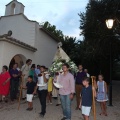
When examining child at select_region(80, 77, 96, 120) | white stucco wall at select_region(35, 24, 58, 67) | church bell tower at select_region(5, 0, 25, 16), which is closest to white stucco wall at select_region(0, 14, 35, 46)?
white stucco wall at select_region(35, 24, 58, 67)

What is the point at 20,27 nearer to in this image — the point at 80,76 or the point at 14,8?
the point at 14,8

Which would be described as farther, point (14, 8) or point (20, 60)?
point (14, 8)

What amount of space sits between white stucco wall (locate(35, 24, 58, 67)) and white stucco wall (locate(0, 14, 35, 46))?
455 millimetres

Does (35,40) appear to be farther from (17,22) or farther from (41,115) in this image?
(41,115)

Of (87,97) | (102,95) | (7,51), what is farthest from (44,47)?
(87,97)

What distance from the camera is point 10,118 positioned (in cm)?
750

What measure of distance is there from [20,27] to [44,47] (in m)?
2.56

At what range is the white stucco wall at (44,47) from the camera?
16.5 metres

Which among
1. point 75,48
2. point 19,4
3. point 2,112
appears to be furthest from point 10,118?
point 75,48

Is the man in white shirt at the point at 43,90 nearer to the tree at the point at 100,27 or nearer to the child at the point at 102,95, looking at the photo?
the child at the point at 102,95

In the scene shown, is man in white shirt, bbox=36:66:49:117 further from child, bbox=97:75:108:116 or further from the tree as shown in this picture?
the tree

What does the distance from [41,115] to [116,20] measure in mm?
8936

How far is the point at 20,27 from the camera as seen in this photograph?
1644 cm

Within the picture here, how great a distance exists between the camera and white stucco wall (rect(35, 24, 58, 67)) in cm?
1648
